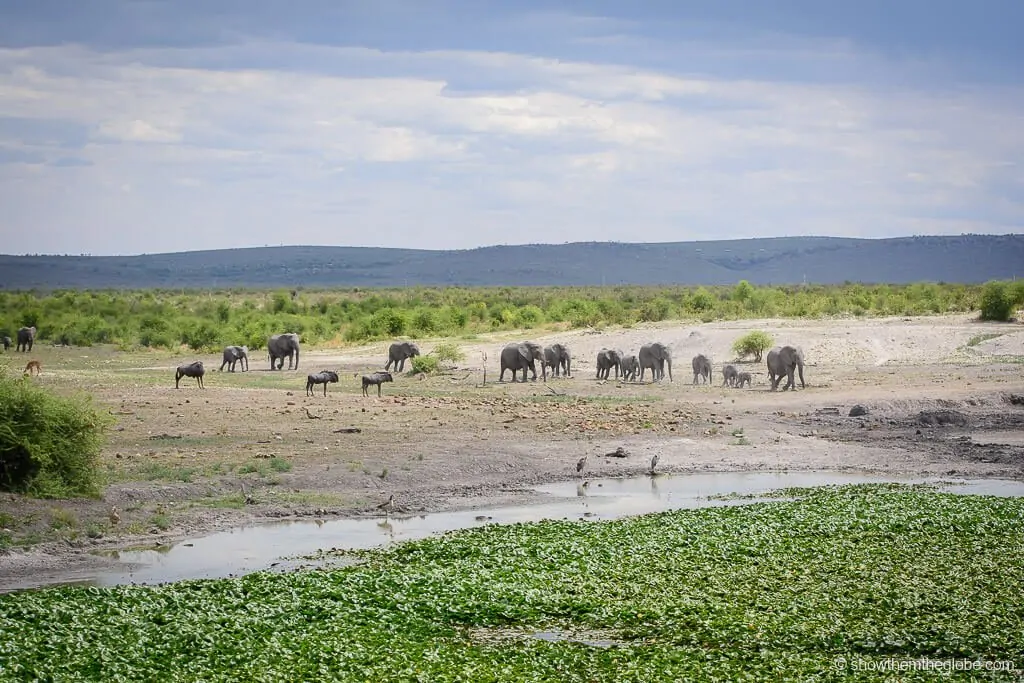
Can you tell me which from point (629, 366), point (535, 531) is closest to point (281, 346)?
point (629, 366)

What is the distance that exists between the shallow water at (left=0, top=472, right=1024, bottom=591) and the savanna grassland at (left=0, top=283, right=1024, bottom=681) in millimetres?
455

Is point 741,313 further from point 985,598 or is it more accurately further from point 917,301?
point 985,598

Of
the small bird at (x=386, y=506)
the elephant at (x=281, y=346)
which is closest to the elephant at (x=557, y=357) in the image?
the elephant at (x=281, y=346)

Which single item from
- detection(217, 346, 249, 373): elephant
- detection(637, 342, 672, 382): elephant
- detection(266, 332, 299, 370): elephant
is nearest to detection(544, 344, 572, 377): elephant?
detection(637, 342, 672, 382): elephant

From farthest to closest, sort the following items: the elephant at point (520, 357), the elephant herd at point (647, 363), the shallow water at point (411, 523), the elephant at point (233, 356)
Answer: the elephant at point (233, 356)
the elephant at point (520, 357)
the elephant herd at point (647, 363)
the shallow water at point (411, 523)

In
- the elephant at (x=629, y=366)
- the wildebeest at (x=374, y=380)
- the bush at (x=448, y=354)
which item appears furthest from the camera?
the bush at (x=448, y=354)

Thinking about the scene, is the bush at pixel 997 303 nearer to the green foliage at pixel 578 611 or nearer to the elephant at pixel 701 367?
the elephant at pixel 701 367

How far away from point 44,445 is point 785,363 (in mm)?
22847

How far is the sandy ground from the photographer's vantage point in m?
20.5

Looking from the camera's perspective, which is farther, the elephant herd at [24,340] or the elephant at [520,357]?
the elephant herd at [24,340]

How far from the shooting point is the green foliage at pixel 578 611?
40.1 ft

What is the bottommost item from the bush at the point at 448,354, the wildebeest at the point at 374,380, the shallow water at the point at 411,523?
the shallow water at the point at 411,523

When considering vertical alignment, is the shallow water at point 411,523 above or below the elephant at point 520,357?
below

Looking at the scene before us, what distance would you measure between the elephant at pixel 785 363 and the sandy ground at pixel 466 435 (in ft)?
2.14
